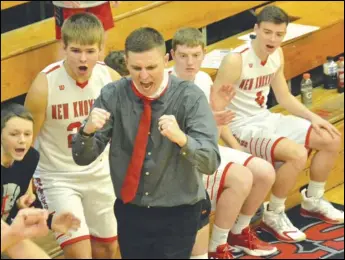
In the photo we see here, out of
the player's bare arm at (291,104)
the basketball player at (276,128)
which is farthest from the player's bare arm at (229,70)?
the player's bare arm at (291,104)

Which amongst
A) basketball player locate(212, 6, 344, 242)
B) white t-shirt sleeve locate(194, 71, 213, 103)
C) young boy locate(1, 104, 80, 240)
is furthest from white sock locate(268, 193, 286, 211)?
young boy locate(1, 104, 80, 240)

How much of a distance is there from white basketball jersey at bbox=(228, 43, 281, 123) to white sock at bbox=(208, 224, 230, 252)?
2.41ft

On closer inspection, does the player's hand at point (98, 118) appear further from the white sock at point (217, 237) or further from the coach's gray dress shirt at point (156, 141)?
the white sock at point (217, 237)

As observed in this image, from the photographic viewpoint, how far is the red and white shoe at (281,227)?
548cm

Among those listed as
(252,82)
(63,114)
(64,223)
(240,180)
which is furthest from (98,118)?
(252,82)

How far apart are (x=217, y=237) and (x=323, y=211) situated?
3.00 feet

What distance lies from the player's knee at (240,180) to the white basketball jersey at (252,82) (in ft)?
1.87

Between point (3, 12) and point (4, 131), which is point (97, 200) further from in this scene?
point (3, 12)

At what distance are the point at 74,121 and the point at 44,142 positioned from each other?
176mm

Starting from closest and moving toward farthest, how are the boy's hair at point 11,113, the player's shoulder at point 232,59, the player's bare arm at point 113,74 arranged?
the boy's hair at point 11,113 → the player's bare arm at point 113,74 → the player's shoulder at point 232,59

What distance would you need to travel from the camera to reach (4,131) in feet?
11.7

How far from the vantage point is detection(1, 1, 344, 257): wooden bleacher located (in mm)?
5695

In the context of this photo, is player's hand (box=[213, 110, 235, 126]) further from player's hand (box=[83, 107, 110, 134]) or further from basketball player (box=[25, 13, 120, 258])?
player's hand (box=[83, 107, 110, 134])

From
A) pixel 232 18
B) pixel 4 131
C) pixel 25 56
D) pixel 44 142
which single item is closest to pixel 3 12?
pixel 25 56
